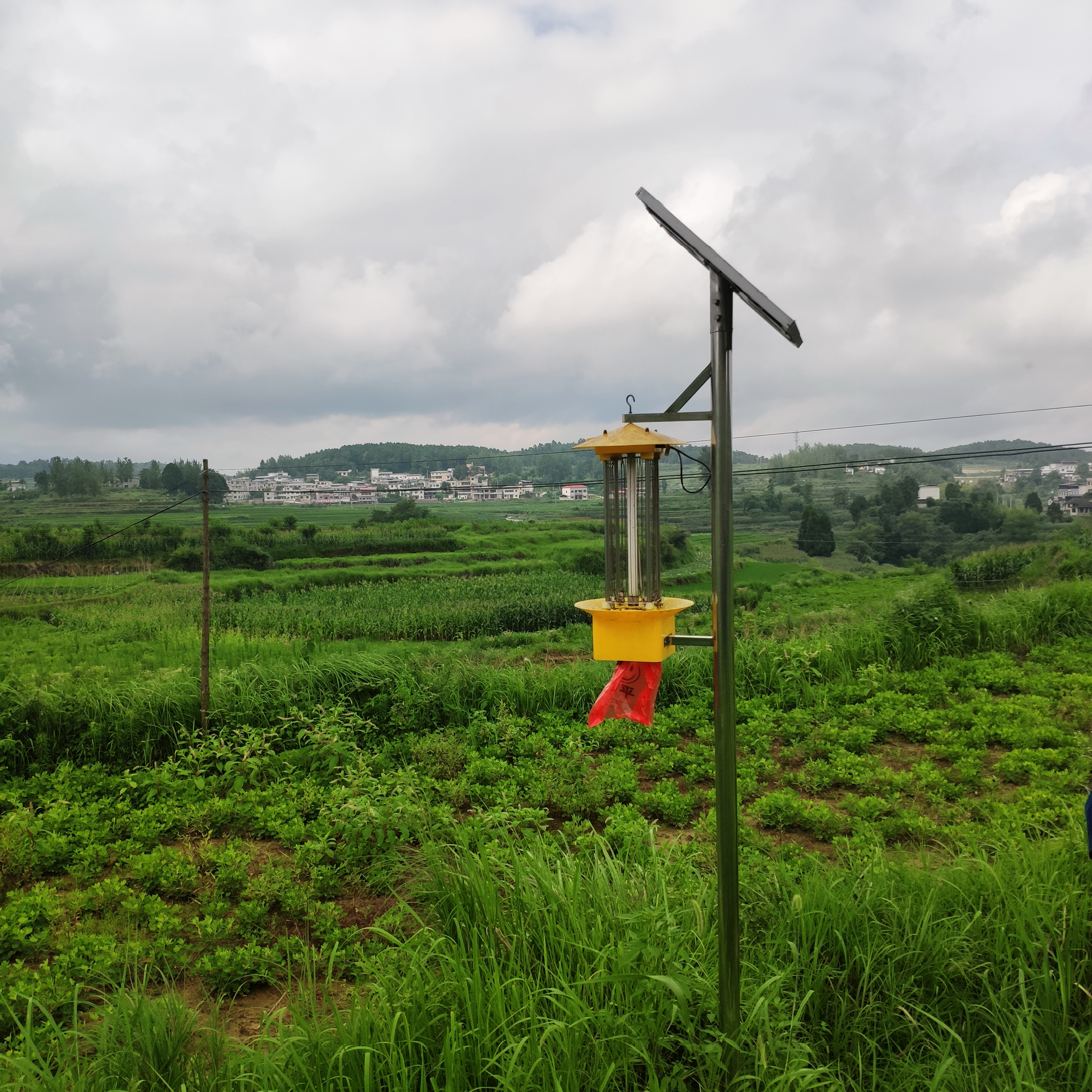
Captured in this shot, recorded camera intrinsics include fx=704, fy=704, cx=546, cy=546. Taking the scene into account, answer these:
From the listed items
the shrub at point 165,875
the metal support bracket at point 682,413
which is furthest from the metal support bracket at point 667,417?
the shrub at point 165,875

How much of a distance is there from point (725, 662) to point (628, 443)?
74 centimetres

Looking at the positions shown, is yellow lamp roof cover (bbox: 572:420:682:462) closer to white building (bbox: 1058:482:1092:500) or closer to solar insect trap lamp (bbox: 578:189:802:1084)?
solar insect trap lamp (bbox: 578:189:802:1084)

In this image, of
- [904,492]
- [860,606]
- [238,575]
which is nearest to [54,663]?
[238,575]

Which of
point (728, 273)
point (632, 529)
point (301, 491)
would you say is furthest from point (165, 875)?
point (301, 491)

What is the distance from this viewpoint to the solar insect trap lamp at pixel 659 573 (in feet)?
6.71

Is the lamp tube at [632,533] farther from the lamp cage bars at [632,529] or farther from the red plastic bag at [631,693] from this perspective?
the red plastic bag at [631,693]

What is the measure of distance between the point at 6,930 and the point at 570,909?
3.13m

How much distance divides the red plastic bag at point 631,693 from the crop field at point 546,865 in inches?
27.1

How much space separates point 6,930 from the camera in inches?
145

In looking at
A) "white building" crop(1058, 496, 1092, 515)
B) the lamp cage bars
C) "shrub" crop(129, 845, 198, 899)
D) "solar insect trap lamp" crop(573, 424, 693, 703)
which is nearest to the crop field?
"shrub" crop(129, 845, 198, 899)

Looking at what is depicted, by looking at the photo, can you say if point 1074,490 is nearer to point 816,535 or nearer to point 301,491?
point 816,535

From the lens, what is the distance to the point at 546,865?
321 cm

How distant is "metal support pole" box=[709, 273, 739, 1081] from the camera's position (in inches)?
80.5

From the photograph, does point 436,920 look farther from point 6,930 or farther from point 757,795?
point 757,795
